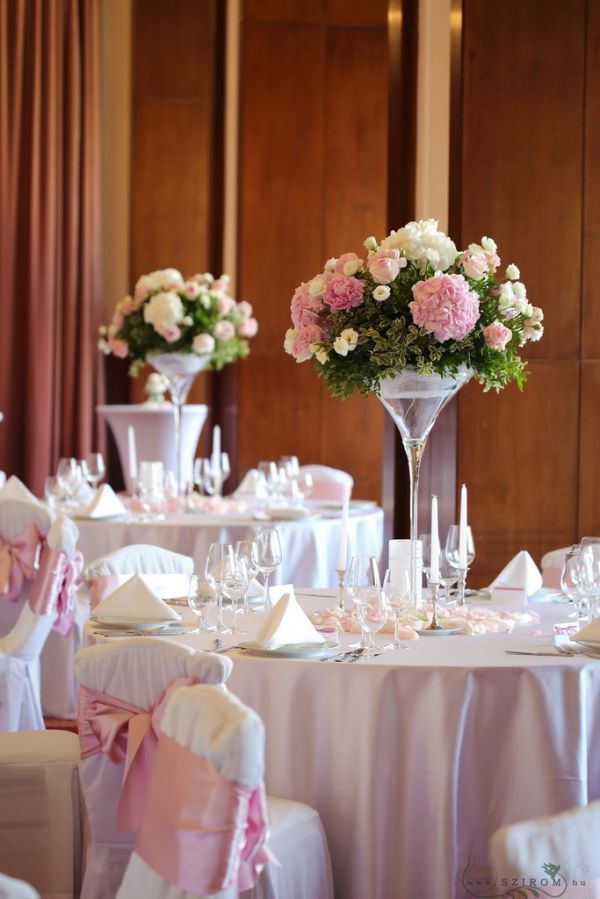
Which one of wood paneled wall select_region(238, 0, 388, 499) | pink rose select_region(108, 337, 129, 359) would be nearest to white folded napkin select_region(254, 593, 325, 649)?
pink rose select_region(108, 337, 129, 359)

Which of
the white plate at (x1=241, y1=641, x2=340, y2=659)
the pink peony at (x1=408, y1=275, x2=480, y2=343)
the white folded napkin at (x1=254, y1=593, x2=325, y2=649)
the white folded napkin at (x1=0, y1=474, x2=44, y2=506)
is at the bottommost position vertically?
the white plate at (x1=241, y1=641, x2=340, y2=659)

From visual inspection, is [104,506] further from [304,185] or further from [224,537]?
[304,185]

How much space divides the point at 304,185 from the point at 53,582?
5188 millimetres

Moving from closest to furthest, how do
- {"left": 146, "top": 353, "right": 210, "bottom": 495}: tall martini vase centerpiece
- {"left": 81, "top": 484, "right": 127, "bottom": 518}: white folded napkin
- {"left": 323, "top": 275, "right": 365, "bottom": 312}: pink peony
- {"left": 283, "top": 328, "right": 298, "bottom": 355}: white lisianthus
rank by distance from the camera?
{"left": 323, "top": 275, "right": 365, "bottom": 312}: pink peony → {"left": 283, "top": 328, "right": 298, "bottom": 355}: white lisianthus → {"left": 81, "top": 484, "right": 127, "bottom": 518}: white folded napkin → {"left": 146, "top": 353, "right": 210, "bottom": 495}: tall martini vase centerpiece

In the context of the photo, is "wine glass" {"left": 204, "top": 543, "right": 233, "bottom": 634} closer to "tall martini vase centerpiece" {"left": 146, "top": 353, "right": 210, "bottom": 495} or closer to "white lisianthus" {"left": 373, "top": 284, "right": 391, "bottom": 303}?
"white lisianthus" {"left": 373, "top": 284, "right": 391, "bottom": 303}

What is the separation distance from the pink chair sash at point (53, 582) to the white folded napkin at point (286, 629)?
1525 mm

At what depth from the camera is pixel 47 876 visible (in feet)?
10.2

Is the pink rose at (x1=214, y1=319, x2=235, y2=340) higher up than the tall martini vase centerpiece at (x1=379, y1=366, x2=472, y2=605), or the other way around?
the pink rose at (x1=214, y1=319, x2=235, y2=340)

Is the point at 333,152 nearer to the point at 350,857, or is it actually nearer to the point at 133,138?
the point at 133,138

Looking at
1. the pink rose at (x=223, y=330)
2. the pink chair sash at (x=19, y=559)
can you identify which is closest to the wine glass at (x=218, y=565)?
the pink chair sash at (x=19, y=559)

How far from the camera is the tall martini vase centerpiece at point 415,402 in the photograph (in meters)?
3.51

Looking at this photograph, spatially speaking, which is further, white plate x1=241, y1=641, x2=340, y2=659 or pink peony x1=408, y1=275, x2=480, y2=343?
pink peony x1=408, y1=275, x2=480, y2=343

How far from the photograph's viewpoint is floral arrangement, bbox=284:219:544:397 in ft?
11.0

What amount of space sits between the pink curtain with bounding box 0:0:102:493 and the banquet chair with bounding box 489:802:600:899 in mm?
7204
